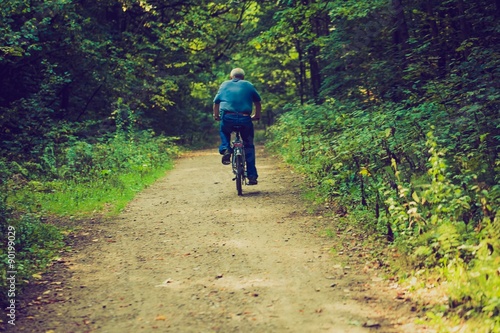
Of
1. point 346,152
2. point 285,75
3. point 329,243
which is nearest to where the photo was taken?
point 329,243

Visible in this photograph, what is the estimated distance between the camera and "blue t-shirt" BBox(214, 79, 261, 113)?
10336mm

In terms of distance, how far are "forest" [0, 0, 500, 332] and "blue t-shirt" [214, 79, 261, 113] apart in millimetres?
1747

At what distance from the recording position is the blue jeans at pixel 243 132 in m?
10.4

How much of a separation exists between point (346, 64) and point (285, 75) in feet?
38.4

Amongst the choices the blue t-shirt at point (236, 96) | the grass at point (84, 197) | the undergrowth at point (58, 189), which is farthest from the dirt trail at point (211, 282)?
the blue t-shirt at point (236, 96)

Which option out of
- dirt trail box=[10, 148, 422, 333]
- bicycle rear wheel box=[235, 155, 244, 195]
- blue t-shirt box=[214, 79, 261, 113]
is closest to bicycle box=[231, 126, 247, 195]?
bicycle rear wheel box=[235, 155, 244, 195]

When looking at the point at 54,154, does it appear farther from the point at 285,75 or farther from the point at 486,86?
the point at 285,75

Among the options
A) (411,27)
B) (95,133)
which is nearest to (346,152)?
(411,27)

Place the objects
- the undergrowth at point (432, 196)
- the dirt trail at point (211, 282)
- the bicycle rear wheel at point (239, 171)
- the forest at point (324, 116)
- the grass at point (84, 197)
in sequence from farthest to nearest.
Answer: the bicycle rear wheel at point (239, 171), the grass at point (84, 197), the forest at point (324, 116), the dirt trail at point (211, 282), the undergrowth at point (432, 196)

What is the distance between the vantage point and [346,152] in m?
8.88

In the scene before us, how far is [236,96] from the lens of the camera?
10.3 metres

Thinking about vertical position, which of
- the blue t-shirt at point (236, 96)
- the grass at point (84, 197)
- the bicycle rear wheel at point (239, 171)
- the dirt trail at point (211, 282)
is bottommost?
the dirt trail at point (211, 282)

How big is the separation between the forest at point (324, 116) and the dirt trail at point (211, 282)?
509 millimetres

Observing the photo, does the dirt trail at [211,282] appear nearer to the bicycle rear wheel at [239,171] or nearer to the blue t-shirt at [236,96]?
the bicycle rear wheel at [239,171]
